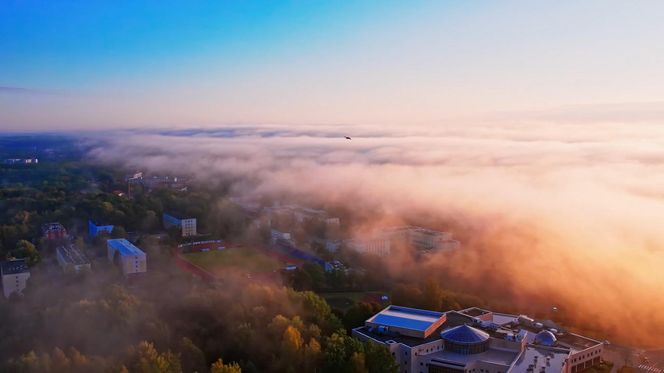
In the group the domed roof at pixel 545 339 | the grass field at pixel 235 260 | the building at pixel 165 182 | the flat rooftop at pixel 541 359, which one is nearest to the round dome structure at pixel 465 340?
the flat rooftop at pixel 541 359

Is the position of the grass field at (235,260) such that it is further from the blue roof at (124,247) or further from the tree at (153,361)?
the tree at (153,361)

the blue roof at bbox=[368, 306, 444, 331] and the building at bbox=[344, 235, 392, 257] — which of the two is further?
the building at bbox=[344, 235, 392, 257]

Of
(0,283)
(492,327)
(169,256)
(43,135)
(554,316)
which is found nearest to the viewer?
(492,327)

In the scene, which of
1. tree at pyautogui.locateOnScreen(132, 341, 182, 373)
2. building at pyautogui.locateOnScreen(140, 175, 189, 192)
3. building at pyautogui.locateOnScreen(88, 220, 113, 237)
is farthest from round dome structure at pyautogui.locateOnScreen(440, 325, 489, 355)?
building at pyautogui.locateOnScreen(140, 175, 189, 192)

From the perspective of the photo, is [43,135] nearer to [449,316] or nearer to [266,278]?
[266,278]

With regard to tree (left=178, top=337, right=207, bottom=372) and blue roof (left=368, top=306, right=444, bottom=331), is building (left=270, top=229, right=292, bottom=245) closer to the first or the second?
blue roof (left=368, top=306, right=444, bottom=331)

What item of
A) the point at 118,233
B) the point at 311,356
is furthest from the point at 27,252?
the point at 311,356

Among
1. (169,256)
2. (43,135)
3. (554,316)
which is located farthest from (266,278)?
(43,135)
